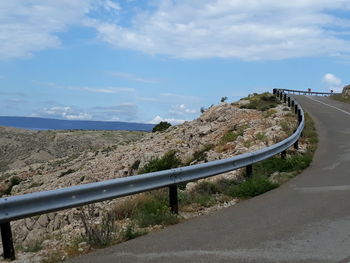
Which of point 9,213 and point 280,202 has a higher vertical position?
point 9,213

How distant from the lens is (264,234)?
22.6 feet

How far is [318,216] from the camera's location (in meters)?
8.01

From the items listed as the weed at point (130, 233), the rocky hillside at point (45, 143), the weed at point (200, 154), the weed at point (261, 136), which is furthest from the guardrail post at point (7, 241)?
the rocky hillside at point (45, 143)

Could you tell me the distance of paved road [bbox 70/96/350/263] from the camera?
19.3ft

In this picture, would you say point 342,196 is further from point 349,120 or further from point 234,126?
point 349,120

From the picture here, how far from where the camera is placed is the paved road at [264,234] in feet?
19.3

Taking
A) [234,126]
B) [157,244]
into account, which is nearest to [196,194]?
[157,244]

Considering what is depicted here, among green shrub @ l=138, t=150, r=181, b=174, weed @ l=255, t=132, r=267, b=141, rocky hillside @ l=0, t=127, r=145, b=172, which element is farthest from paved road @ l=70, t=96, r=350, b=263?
rocky hillside @ l=0, t=127, r=145, b=172

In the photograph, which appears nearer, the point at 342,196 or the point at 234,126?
the point at 342,196

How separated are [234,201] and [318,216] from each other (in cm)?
207

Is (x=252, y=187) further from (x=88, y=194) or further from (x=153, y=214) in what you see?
(x=88, y=194)

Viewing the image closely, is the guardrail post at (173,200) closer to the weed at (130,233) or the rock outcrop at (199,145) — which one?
the weed at (130,233)

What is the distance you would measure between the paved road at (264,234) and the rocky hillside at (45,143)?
73.8 metres

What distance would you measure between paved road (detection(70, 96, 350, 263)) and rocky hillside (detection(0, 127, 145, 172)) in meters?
73.8
